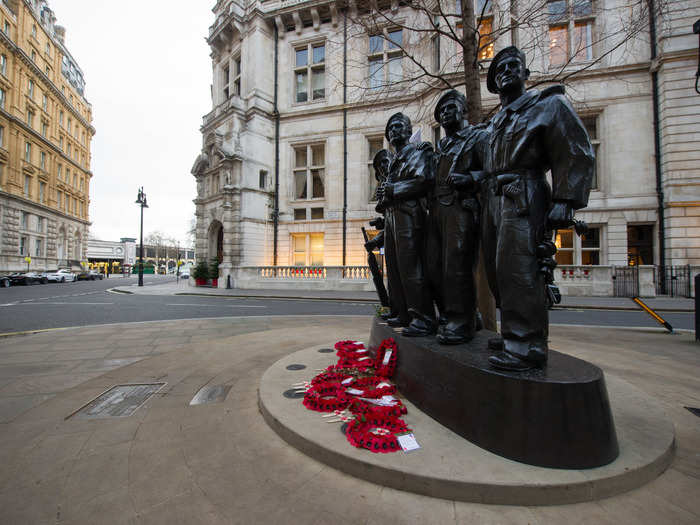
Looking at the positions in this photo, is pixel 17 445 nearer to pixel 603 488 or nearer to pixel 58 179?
pixel 603 488

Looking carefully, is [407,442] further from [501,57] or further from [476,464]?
[501,57]

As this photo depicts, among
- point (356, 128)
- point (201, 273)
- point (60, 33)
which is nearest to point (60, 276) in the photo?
point (201, 273)

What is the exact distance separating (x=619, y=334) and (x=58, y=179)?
57650 millimetres

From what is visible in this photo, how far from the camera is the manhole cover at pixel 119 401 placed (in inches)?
116

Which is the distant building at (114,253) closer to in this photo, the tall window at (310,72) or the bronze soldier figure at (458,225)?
the tall window at (310,72)

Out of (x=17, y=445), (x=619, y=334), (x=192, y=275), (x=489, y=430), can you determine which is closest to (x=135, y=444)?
(x=17, y=445)

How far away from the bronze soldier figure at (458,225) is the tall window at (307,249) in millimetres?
18383

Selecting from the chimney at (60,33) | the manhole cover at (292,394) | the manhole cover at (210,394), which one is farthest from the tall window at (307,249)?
the chimney at (60,33)

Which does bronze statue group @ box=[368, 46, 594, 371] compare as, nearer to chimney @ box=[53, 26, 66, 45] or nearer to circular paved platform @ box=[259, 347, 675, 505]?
circular paved platform @ box=[259, 347, 675, 505]

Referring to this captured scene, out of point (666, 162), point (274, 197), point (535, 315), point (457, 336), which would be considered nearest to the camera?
point (535, 315)

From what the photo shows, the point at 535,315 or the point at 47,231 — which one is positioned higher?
the point at 47,231

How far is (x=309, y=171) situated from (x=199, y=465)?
2095 cm

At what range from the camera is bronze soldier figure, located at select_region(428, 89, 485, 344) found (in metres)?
2.92

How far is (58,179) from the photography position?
42.3 m
